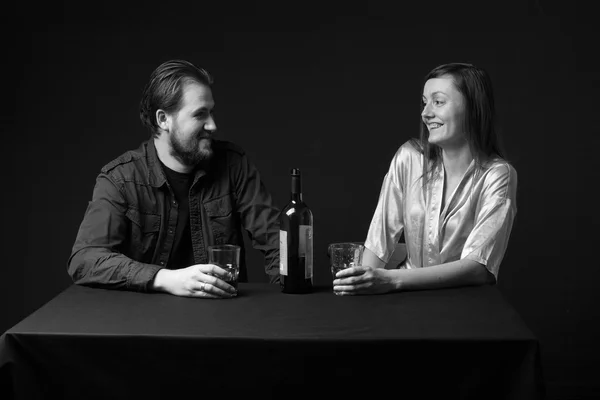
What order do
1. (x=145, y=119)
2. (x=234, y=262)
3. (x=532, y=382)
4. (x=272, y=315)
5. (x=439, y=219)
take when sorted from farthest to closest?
(x=145, y=119) → (x=439, y=219) → (x=234, y=262) → (x=272, y=315) → (x=532, y=382)

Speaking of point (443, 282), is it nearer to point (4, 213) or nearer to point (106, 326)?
point (106, 326)

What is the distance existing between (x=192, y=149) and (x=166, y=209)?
233 mm

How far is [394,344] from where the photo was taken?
1.68 m

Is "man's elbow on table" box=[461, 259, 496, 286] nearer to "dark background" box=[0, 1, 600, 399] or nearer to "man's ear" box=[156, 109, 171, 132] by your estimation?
"man's ear" box=[156, 109, 171, 132]

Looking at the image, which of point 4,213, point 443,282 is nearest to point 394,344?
point 443,282

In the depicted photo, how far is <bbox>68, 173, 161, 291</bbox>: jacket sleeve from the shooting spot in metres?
2.11

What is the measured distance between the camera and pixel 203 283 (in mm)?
2002

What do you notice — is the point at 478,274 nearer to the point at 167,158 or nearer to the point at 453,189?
the point at 453,189

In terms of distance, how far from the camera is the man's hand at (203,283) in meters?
2.00

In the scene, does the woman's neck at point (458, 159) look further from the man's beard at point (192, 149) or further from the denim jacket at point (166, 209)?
the man's beard at point (192, 149)

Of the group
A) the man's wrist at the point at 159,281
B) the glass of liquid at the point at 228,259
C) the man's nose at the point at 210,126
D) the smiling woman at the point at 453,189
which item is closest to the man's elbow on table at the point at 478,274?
the smiling woman at the point at 453,189

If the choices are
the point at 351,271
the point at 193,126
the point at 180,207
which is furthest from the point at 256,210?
the point at 351,271

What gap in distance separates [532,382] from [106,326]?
3.19 ft

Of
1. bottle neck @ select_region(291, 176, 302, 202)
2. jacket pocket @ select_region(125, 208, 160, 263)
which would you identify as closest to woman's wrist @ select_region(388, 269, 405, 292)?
bottle neck @ select_region(291, 176, 302, 202)
